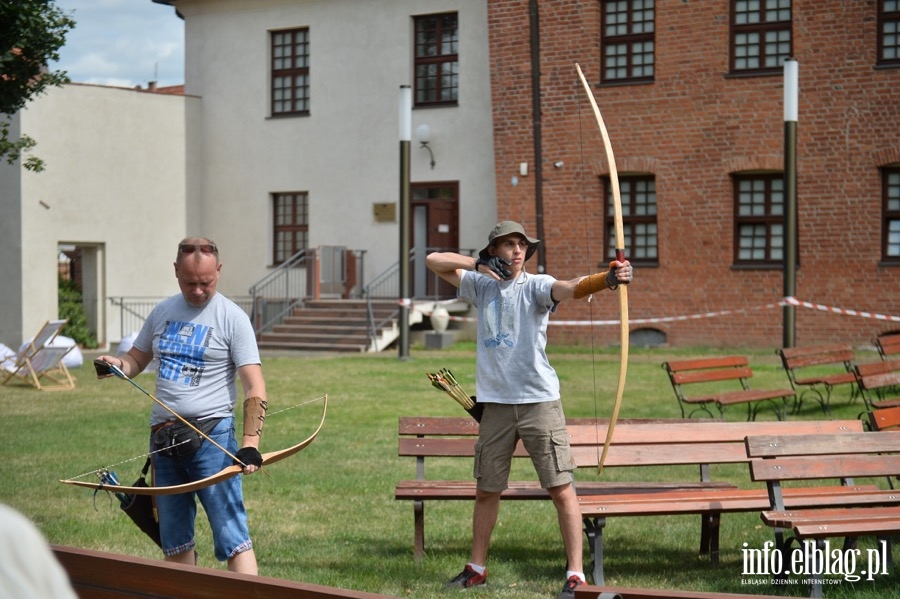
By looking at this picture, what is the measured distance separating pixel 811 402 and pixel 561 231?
10515 mm

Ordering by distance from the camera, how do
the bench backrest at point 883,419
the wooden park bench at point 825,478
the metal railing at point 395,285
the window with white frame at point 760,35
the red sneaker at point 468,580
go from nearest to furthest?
the wooden park bench at point 825,478 → the red sneaker at point 468,580 → the bench backrest at point 883,419 → the window with white frame at point 760,35 → the metal railing at point 395,285

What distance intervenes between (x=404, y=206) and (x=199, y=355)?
49.6ft

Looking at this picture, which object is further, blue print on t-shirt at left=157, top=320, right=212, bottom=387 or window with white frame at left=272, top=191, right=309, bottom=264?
window with white frame at left=272, top=191, right=309, bottom=264

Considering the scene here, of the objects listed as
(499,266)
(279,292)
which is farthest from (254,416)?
(279,292)

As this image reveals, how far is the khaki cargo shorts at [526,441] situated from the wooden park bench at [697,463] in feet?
1.41

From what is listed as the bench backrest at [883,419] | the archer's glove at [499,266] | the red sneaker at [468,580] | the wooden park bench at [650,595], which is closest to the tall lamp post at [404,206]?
the bench backrest at [883,419]

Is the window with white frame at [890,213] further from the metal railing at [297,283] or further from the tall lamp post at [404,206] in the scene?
the metal railing at [297,283]

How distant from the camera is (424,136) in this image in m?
27.0

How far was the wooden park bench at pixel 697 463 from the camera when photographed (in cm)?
651

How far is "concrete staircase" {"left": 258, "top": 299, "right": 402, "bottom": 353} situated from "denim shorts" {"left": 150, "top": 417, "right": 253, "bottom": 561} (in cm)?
1884

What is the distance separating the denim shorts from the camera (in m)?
5.39

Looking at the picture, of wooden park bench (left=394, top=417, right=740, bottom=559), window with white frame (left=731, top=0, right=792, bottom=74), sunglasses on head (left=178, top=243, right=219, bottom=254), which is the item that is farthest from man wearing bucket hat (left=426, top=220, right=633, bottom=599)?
window with white frame (left=731, top=0, right=792, bottom=74)

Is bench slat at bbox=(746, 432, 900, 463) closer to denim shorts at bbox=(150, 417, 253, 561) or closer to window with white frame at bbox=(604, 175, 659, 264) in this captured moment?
denim shorts at bbox=(150, 417, 253, 561)

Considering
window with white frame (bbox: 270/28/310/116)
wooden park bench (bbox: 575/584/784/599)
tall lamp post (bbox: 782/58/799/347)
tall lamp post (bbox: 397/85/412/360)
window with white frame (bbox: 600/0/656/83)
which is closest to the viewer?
wooden park bench (bbox: 575/584/784/599)
